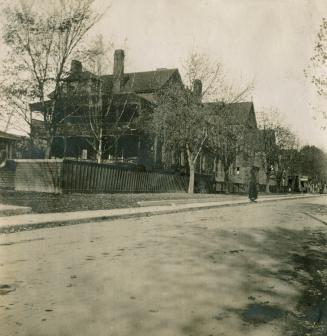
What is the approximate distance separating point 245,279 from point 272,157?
53.2 m

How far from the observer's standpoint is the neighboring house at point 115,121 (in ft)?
108

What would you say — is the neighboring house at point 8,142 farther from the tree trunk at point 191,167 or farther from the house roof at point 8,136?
the tree trunk at point 191,167

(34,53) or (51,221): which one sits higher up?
(34,53)

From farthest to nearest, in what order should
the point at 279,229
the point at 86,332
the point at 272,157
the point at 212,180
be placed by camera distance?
the point at 272,157 < the point at 212,180 < the point at 279,229 < the point at 86,332

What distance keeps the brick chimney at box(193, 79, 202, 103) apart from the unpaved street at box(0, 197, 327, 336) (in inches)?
897

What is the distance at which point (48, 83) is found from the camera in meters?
25.2

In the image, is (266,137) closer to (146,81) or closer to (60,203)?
(146,81)

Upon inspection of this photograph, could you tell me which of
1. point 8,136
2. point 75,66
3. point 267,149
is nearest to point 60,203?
point 75,66

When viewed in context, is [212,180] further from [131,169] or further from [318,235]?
[318,235]

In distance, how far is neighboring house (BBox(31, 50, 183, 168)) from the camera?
108ft

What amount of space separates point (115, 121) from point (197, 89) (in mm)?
8033

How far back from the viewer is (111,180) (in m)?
26.1

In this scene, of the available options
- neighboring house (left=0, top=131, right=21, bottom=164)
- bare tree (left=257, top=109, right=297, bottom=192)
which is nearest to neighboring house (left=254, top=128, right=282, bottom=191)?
bare tree (left=257, top=109, right=297, bottom=192)

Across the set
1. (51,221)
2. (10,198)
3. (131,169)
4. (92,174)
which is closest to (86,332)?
(51,221)
